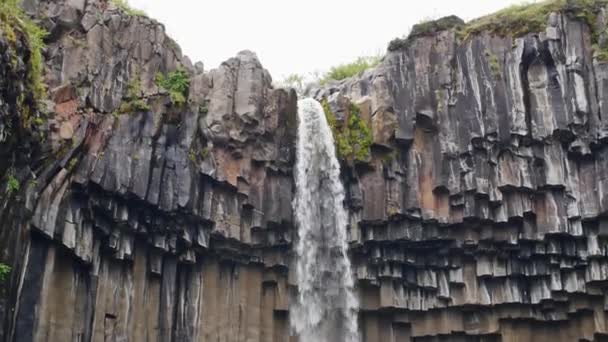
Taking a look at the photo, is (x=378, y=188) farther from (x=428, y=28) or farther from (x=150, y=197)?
(x=150, y=197)

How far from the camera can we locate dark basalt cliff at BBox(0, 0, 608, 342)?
20766 millimetres

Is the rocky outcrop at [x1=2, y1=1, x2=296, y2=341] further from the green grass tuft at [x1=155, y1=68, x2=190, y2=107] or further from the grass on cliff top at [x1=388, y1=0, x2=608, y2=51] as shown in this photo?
the grass on cliff top at [x1=388, y1=0, x2=608, y2=51]

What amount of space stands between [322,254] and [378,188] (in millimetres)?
2735

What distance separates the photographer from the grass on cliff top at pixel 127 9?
2247cm

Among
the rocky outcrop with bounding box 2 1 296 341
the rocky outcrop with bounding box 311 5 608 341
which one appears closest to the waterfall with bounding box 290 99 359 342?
the rocky outcrop with bounding box 311 5 608 341

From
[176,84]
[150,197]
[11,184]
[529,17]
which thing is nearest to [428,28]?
[529,17]

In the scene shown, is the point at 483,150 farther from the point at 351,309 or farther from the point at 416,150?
the point at 351,309

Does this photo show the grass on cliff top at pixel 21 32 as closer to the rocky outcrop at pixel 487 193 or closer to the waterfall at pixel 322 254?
the waterfall at pixel 322 254

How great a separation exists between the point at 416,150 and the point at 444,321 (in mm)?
5314

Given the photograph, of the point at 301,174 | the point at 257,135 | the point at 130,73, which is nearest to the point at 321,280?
the point at 301,174

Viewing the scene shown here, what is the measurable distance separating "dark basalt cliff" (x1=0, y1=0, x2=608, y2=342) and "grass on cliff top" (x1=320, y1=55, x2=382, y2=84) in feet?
16.8

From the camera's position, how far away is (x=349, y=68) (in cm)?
3092

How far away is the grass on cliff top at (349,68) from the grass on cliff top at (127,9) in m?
9.04

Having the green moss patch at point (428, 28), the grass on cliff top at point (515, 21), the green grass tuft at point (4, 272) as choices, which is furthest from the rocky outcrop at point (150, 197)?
the grass on cliff top at point (515, 21)
